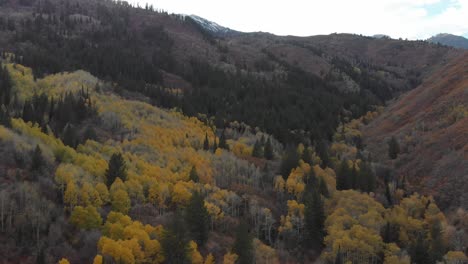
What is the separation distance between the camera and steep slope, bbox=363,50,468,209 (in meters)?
110

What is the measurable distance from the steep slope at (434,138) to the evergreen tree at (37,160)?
87.6m

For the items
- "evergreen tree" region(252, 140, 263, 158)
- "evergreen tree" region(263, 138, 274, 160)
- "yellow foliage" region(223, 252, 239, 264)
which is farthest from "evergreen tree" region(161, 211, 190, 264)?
"evergreen tree" region(263, 138, 274, 160)

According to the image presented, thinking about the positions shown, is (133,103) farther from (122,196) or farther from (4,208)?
(4,208)

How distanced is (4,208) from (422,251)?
7126 centimetres

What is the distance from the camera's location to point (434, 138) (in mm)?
135375

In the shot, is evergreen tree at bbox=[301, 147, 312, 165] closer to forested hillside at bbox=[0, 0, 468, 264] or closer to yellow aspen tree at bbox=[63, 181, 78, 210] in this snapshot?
forested hillside at bbox=[0, 0, 468, 264]

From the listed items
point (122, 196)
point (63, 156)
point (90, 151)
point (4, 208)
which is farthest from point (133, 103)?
point (4, 208)

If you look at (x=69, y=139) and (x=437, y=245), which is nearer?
(x=437, y=245)

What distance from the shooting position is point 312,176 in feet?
384

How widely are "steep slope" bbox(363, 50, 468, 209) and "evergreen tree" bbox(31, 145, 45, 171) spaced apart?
87.6 m

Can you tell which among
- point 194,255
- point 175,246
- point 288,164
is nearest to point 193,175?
point 288,164

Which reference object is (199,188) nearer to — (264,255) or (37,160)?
(264,255)

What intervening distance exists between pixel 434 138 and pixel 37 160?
4304 inches

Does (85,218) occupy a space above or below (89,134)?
below
